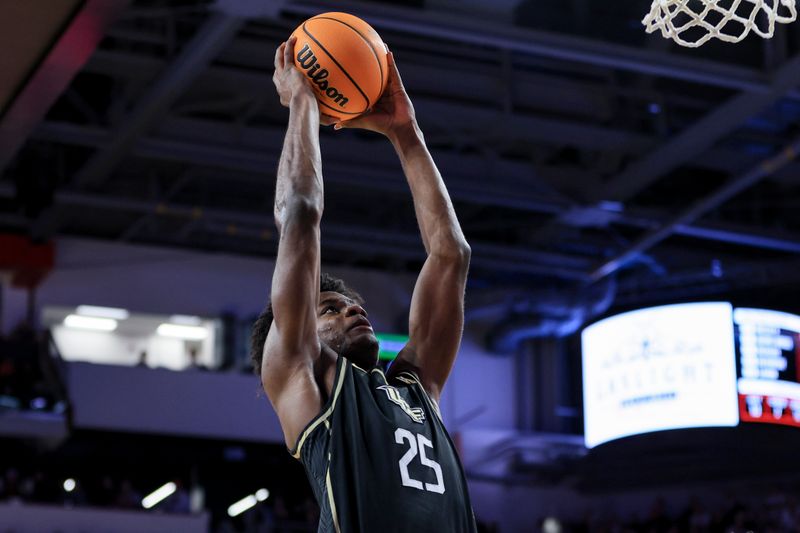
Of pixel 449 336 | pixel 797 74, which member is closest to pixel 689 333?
pixel 797 74

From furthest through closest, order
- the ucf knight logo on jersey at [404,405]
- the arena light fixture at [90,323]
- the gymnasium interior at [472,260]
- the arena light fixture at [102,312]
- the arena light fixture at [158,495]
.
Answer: the arena light fixture at [158,495] → the arena light fixture at [90,323] → the arena light fixture at [102,312] → the gymnasium interior at [472,260] → the ucf knight logo on jersey at [404,405]

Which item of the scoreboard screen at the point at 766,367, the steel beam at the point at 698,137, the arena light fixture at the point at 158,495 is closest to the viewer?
the steel beam at the point at 698,137

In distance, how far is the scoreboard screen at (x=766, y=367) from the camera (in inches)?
566

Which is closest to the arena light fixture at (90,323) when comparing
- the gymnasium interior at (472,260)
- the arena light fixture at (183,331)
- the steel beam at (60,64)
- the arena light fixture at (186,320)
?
the gymnasium interior at (472,260)

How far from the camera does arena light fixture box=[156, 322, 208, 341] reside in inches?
791

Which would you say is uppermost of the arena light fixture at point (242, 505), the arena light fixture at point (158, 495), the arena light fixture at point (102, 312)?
the arena light fixture at point (102, 312)

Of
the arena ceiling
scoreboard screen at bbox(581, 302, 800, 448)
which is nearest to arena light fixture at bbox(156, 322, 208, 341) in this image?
the arena ceiling

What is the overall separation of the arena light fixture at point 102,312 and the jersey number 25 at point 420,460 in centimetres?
1638

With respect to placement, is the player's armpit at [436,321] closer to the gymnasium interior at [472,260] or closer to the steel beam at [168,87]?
the gymnasium interior at [472,260]

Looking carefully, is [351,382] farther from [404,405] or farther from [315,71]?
[315,71]

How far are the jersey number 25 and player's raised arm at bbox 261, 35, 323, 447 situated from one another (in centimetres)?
23

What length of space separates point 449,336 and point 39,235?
1561cm

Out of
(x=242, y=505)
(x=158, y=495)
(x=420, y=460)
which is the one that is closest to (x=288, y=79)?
(x=420, y=460)

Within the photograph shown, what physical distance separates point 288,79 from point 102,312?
1610cm
